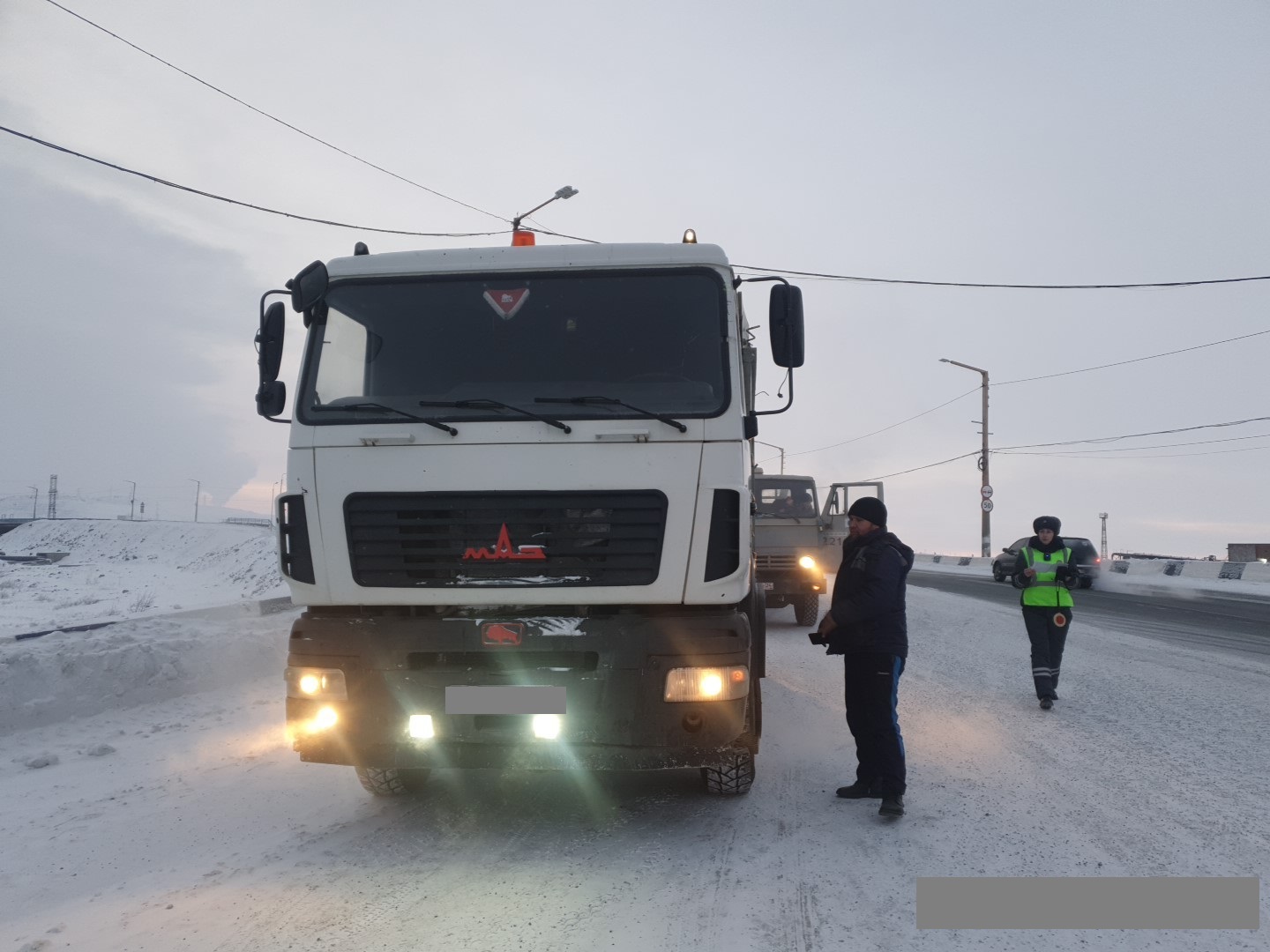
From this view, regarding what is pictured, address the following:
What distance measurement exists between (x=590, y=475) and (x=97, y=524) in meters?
62.5

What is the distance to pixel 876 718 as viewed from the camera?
4.82 meters

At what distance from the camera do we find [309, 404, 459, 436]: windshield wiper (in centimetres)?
419

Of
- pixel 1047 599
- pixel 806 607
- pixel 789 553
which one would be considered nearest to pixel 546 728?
pixel 1047 599

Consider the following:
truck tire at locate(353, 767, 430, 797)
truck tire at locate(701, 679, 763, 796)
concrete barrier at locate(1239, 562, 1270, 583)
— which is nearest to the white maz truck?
truck tire at locate(701, 679, 763, 796)

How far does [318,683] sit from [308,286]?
2.02 meters

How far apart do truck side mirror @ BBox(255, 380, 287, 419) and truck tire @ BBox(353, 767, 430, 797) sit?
6.41 feet

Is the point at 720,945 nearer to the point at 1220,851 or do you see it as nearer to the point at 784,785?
the point at 784,785

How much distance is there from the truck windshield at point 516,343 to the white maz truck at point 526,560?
0.02 meters

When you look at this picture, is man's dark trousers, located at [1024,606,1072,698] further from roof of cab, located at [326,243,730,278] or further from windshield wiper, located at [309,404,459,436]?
windshield wiper, located at [309,404,459,436]

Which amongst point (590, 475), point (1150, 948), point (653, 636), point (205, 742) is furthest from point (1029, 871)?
point (205, 742)

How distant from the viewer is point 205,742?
6184 mm

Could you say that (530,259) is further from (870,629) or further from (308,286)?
(870,629)

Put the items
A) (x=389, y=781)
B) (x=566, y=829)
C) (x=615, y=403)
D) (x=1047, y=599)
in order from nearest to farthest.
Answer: (x=615, y=403), (x=566, y=829), (x=389, y=781), (x=1047, y=599)

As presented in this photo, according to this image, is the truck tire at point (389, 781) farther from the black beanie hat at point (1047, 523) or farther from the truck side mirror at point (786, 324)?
the black beanie hat at point (1047, 523)
